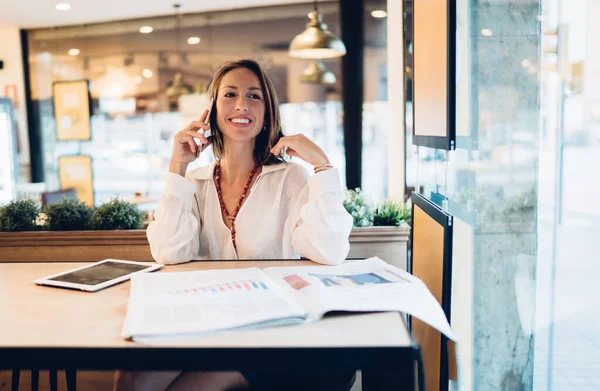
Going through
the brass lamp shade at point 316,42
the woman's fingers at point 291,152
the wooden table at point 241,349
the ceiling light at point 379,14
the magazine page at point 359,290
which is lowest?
the wooden table at point 241,349

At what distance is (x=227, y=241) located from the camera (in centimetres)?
181

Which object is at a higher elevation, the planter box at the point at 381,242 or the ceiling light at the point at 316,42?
the ceiling light at the point at 316,42

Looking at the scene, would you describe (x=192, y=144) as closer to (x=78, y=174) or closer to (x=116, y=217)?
(x=116, y=217)

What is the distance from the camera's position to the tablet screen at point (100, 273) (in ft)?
4.29

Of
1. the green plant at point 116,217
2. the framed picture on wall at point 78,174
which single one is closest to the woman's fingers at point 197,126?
the green plant at point 116,217

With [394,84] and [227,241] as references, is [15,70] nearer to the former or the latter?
[394,84]

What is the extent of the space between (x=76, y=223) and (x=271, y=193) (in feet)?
3.98

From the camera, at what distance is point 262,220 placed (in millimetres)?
1830

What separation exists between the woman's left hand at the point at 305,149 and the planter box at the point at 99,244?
2.89 feet

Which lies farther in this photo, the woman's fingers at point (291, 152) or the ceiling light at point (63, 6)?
the ceiling light at point (63, 6)

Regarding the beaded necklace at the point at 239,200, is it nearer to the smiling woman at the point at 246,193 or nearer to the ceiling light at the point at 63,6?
the smiling woman at the point at 246,193

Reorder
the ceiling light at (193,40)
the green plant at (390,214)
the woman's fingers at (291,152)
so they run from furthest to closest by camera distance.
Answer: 1. the ceiling light at (193,40)
2. the green plant at (390,214)
3. the woman's fingers at (291,152)

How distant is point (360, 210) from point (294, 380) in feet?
4.73

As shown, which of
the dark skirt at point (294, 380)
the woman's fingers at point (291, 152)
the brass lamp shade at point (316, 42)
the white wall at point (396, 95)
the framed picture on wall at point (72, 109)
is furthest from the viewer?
the framed picture on wall at point (72, 109)
